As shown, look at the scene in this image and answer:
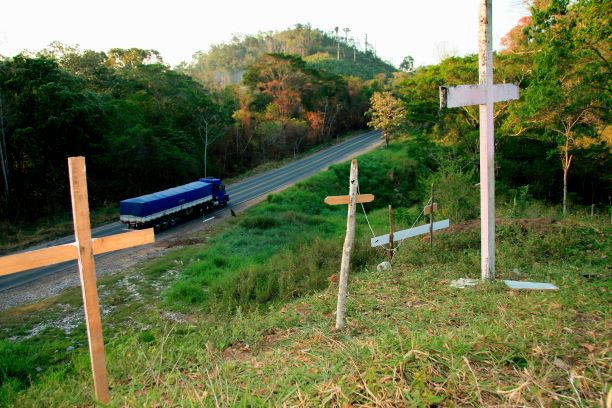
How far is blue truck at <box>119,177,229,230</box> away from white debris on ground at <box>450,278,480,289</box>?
17116mm

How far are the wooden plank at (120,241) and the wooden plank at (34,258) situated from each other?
192 millimetres

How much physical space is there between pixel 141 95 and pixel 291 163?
1500cm

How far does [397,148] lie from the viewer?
43.1 meters

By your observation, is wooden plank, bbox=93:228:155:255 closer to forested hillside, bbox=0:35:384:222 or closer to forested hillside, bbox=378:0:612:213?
forested hillside, bbox=378:0:612:213

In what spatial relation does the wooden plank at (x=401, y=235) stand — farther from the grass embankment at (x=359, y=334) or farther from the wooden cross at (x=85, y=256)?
the wooden cross at (x=85, y=256)

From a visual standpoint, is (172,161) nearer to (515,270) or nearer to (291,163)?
(291,163)

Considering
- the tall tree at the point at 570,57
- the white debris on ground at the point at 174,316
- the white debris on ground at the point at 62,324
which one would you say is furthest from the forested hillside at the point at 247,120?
the white debris on ground at the point at 62,324

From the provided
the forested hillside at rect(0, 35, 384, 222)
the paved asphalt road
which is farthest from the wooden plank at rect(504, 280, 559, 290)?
the forested hillside at rect(0, 35, 384, 222)

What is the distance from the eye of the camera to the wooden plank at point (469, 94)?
6523 mm

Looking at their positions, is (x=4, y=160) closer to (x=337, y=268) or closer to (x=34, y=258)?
(x=337, y=268)

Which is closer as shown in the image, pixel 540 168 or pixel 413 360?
A: pixel 413 360

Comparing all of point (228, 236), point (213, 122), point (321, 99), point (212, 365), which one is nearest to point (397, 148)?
point (321, 99)

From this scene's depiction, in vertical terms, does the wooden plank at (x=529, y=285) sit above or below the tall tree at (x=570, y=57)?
below

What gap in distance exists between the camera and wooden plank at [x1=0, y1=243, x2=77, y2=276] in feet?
11.6
